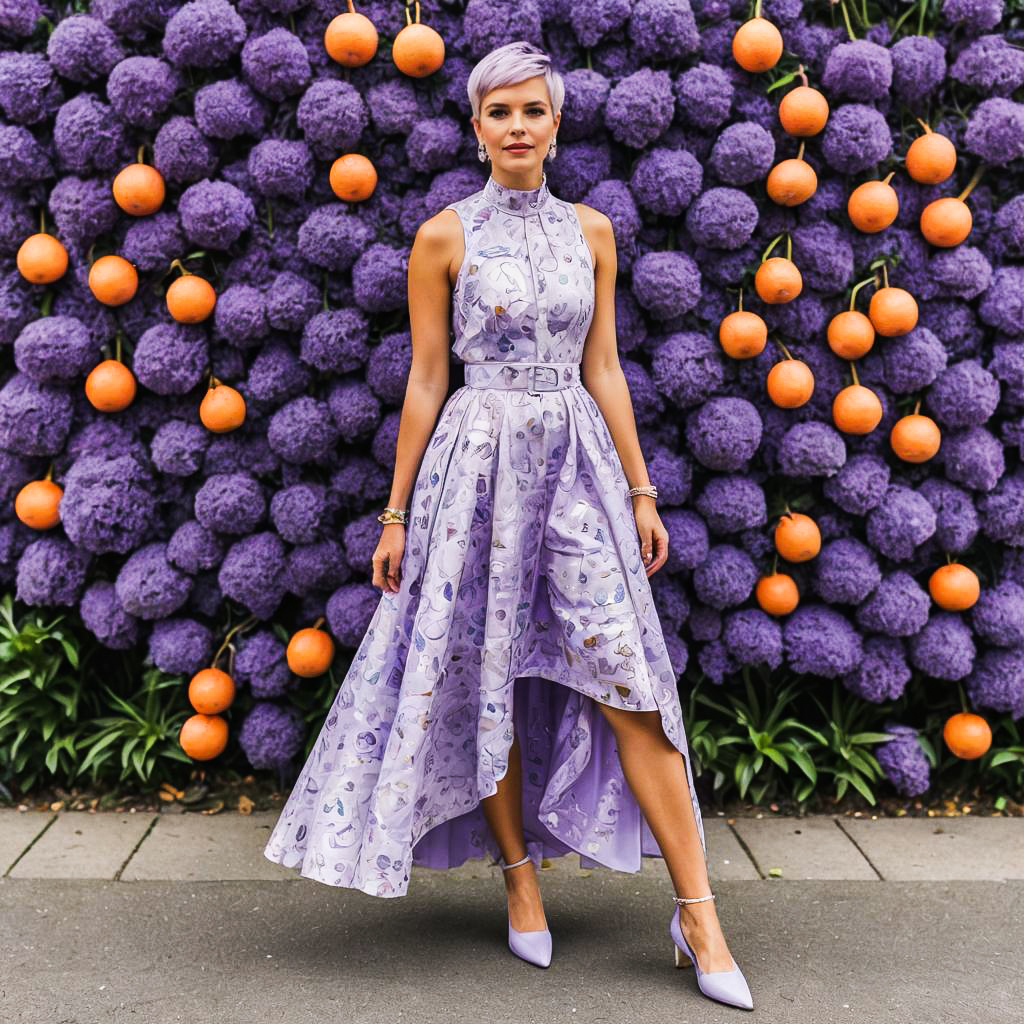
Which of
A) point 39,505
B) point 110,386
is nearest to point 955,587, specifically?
point 110,386

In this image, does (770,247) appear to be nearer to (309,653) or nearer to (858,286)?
(858,286)

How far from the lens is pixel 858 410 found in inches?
130

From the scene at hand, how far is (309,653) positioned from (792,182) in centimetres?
205

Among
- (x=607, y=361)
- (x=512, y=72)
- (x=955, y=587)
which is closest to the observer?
(x=512, y=72)

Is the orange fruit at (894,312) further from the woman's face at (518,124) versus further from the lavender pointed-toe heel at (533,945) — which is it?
the lavender pointed-toe heel at (533,945)

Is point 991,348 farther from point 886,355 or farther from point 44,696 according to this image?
point 44,696

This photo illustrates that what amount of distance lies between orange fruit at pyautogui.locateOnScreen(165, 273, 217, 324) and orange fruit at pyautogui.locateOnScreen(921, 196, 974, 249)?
221 cm

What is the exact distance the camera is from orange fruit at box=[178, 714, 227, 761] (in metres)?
3.42

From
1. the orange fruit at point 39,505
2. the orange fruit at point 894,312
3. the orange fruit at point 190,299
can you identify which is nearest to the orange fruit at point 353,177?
the orange fruit at point 190,299

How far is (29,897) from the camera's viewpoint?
300cm

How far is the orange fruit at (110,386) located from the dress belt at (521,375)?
1292 millimetres

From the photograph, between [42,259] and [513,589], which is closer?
[513,589]

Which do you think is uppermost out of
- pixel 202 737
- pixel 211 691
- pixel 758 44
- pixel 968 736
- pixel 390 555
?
pixel 758 44

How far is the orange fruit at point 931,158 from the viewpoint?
10.6 ft
